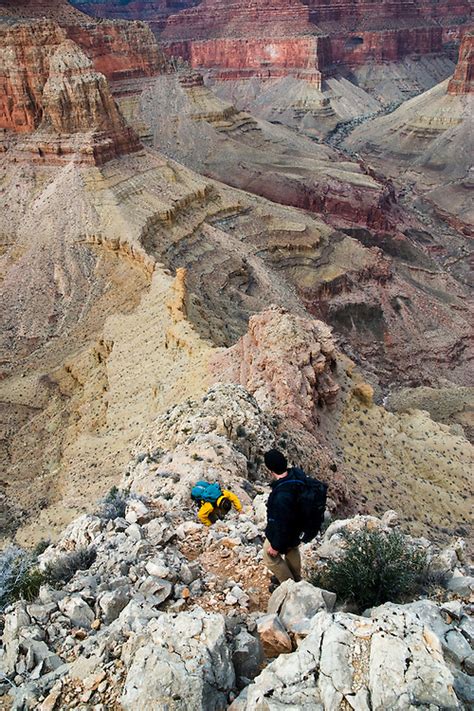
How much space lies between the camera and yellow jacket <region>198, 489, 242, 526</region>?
9727 millimetres

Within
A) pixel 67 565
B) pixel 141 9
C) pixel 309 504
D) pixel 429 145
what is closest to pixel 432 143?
pixel 429 145

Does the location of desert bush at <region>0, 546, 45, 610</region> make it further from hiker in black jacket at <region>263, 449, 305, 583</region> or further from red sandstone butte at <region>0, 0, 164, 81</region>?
red sandstone butte at <region>0, 0, 164, 81</region>

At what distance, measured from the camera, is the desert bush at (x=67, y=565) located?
27.5ft

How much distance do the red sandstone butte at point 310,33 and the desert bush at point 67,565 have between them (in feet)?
389

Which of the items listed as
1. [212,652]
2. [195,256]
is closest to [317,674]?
[212,652]

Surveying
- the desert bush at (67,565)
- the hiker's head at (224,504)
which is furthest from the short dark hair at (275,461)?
the desert bush at (67,565)

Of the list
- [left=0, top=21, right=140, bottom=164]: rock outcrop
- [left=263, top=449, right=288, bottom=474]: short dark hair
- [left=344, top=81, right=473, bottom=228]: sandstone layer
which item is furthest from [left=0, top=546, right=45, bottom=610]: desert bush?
[left=344, top=81, right=473, bottom=228]: sandstone layer

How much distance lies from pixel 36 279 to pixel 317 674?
106 ft

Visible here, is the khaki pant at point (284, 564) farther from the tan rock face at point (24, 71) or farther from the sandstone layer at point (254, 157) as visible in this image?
the sandstone layer at point (254, 157)

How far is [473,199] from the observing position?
235 feet

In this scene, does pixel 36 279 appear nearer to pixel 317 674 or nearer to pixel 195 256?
pixel 195 256

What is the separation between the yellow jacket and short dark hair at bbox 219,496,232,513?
0.05 m

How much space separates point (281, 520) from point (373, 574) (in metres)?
1.19

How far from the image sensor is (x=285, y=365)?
707 inches
